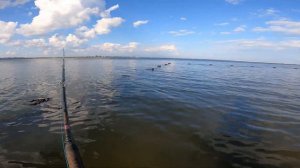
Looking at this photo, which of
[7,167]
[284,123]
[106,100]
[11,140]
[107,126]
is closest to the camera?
[7,167]

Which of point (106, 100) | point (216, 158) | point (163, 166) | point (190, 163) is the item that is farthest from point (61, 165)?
point (106, 100)

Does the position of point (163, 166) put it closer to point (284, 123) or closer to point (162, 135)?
point (162, 135)

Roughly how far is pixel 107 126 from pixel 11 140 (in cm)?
537

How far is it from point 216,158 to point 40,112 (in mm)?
13657

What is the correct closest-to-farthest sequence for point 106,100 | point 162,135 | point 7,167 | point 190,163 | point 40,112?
point 7,167
point 190,163
point 162,135
point 40,112
point 106,100

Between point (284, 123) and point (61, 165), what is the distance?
1525cm

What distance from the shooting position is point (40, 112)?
18.0 metres

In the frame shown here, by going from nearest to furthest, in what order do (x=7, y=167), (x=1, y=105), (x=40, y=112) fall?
1. (x=7, y=167)
2. (x=40, y=112)
3. (x=1, y=105)

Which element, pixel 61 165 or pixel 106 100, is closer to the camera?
pixel 61 165

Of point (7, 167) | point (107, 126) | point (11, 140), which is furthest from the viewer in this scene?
point (107, 126)

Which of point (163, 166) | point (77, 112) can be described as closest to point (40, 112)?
point (77, 112)

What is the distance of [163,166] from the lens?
33.8 ft

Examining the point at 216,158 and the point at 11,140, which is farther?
the point at 11,140

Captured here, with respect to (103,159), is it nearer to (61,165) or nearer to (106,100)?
(61,165)
